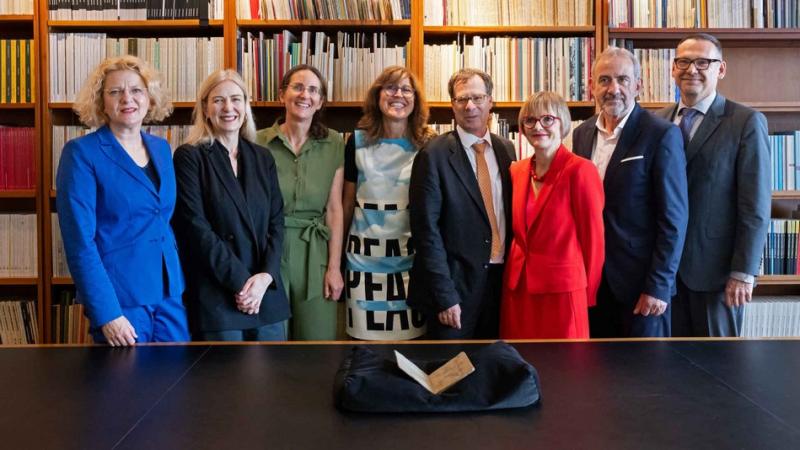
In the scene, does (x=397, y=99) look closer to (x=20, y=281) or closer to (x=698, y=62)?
(x=698, y=62)

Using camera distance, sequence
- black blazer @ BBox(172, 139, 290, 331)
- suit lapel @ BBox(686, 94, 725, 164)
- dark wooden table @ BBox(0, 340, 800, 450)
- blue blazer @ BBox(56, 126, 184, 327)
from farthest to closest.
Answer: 1. suit lapel @ BBox(686, 94, 725, 164)
2. black blazer @ BBox(172, 139, 290, 331)
3. blue blazer @ BBox(56, 126, 184, 327)
4. dark wooden table @ BBox(0, 340, 800, 450)

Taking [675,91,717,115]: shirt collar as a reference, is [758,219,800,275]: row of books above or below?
below

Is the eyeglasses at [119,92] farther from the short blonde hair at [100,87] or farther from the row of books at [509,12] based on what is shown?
the row of books at [509,12]

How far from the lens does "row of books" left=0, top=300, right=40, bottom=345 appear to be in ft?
11.9

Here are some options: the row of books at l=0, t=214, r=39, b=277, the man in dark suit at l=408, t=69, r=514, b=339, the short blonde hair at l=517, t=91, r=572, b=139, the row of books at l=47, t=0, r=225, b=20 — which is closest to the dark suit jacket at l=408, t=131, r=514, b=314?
the man in dark suit at l=408, t=69, r=514, b=339

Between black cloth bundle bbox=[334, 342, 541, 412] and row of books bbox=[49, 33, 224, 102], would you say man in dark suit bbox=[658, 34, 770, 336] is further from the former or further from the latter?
row of books bbox=[49, 33, 224, 102]

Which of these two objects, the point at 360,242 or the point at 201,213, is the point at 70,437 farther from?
the point at 360,242

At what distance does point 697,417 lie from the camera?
4.24 ft

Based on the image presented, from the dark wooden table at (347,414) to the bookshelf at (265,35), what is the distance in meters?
1.93

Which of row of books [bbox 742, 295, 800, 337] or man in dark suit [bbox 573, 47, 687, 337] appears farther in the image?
row of books [bbox 742, 295, 800, 337]

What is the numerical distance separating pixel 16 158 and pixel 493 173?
2.36 meters

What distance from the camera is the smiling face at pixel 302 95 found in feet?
9.31

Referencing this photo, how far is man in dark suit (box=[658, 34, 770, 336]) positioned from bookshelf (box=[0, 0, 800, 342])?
814 millimetres

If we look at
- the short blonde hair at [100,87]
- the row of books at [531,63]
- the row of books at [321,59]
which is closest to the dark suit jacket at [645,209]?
the row of books at [531,63]
